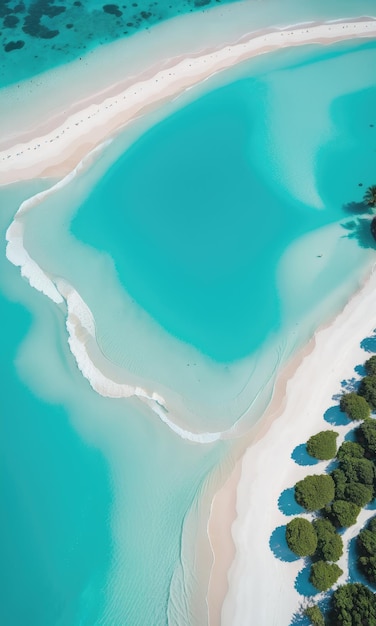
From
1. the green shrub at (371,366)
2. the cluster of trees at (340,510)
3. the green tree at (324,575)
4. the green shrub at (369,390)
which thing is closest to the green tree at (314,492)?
the cluster of trees at (340,510)

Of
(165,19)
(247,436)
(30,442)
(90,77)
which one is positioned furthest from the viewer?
(165,19)

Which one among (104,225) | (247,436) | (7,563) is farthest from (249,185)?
(7,563)

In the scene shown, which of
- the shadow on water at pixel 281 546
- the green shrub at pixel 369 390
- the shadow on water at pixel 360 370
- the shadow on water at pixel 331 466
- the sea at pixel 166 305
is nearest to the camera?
the shadow on water at pixel 281 546

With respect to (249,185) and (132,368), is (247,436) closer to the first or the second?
(132,368)

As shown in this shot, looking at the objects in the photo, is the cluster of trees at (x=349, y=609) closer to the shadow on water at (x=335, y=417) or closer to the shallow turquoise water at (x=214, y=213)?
the shadow on water at (x=335, y=417)

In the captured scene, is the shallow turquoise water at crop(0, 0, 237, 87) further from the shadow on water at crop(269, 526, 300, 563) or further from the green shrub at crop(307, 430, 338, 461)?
the shadow on water at crop(269, 526, 300, 563)

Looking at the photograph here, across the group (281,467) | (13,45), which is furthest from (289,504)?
(13,45)

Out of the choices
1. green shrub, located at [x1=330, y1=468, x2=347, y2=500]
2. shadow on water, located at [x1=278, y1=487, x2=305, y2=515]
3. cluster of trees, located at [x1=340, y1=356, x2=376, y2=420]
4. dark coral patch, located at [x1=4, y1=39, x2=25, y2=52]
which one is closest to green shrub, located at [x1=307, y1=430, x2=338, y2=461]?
green shrub, located at [x1=330, y1=468, x2=347, y2=500]
